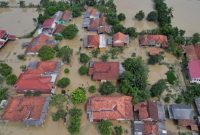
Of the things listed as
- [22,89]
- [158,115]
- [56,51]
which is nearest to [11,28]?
[56,51]

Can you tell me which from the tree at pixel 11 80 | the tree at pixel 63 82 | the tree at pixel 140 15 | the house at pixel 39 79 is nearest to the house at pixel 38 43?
the house at pixel 39 79

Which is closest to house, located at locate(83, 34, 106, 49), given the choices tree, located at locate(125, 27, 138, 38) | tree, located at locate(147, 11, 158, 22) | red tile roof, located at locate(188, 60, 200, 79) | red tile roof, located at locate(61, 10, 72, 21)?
tree, located at locate(125, 27, 138, 38)

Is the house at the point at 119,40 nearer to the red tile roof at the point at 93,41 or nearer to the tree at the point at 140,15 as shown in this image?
the red tile roof at the point at 93,41

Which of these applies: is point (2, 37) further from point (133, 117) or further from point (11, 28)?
point (133, 117)

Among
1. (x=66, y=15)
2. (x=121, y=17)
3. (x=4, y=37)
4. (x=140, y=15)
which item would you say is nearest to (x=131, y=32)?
(x=121, y=17)

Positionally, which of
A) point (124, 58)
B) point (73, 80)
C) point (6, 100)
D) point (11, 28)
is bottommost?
point (6, 100)

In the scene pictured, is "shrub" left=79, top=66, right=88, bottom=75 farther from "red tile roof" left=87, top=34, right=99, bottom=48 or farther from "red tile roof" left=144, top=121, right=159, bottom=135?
"red tile roof" left=144, top=121, right=159, bottom=135

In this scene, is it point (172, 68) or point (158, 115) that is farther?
point (172, 68)
